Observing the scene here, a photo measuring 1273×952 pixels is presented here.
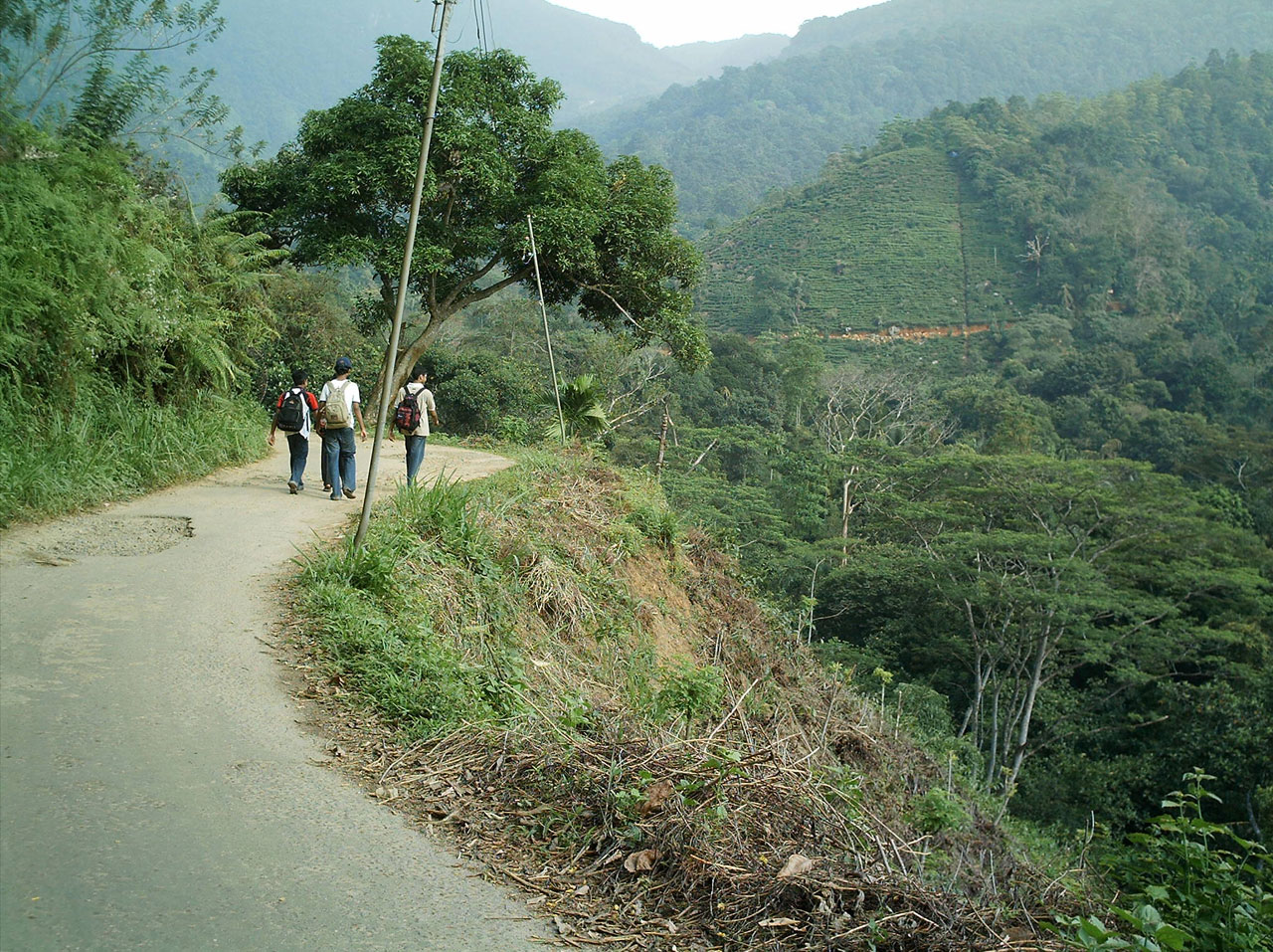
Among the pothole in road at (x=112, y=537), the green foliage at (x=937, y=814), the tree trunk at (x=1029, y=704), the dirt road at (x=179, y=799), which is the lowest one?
the tree trunk at (x=1029, y=704)

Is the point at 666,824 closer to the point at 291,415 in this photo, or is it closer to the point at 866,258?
the point at 291,415

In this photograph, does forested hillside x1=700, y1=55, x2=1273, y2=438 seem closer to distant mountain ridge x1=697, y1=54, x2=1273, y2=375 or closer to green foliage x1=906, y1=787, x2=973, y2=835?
distant mountain ridge x1=697, y1=54, x2=1273, y2=375

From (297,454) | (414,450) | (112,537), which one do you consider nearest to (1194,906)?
(112,537)

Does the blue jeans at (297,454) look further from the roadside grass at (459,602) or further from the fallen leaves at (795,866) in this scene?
the fallen leaves at (795,866)

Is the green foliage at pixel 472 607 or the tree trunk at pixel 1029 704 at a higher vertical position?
the green foliage at pixel 472 607

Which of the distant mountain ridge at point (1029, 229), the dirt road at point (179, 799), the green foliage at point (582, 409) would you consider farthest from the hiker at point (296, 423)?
the distant mountain ridge at point (1029, 229)

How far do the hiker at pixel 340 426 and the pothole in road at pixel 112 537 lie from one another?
1.84 metres

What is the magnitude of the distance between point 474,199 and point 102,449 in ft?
32.9

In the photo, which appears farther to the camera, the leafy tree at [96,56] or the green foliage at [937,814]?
the leafy tree at [96,56]

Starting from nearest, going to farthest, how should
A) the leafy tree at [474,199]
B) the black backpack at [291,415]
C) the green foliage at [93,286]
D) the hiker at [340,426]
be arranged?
the green foliage at [93,286]
the hiker at [340,426]
the black backpack at [291,415]
the leafy tree at [474,199]

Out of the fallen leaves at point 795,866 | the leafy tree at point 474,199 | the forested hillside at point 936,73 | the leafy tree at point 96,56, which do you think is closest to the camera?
the fallen leaves at point 795,866

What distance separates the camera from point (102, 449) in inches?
377

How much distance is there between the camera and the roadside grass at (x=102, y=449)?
820cm

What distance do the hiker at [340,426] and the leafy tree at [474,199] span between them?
723 cm
